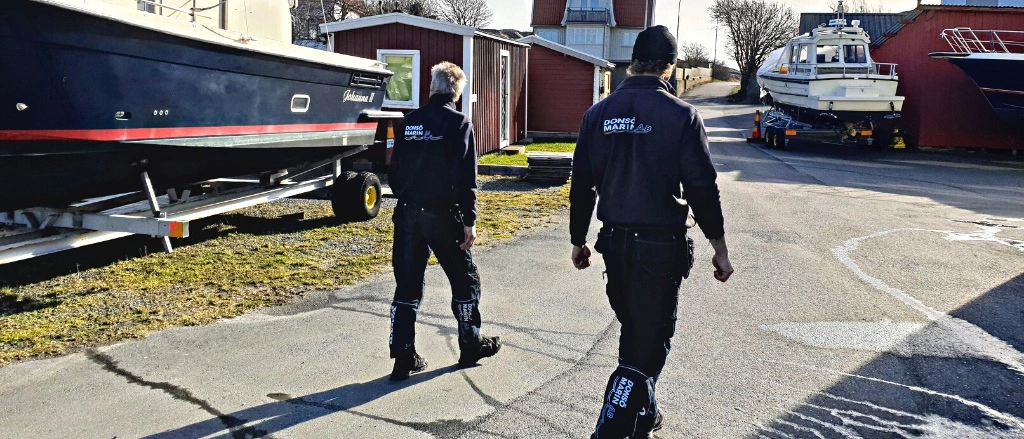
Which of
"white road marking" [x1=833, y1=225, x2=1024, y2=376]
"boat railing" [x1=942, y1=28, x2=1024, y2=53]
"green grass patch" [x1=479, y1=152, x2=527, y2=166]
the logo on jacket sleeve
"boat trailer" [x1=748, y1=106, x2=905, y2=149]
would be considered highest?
"boat railing" [x1=942, y1=28, x2=1024, y2=53]

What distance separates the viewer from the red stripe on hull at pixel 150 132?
6363 mm

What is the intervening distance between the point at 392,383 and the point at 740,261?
16.1 ft

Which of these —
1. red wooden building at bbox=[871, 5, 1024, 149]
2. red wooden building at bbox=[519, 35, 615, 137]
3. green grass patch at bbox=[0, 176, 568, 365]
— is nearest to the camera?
green grass patch at bbox=[0, 176, 568, 365]

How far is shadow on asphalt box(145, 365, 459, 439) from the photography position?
430cm

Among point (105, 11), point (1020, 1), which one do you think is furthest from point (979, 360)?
point (1020, 1)

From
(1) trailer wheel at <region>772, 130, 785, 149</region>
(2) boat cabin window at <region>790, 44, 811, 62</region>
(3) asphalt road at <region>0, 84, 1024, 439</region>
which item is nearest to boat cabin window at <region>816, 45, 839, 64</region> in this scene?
(2) boat cabin window at <region>790, 44, 811, 62</region>

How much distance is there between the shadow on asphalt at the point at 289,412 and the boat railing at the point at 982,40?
74.7 feet

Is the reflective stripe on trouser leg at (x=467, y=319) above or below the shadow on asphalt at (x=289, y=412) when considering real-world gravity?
above

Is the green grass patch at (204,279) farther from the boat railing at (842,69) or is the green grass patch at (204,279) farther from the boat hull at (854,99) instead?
the boat railing at (842,69)

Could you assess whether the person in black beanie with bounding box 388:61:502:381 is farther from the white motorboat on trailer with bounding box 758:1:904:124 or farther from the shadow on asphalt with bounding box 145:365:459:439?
the white motorboat on trailer with bounding box 758:1:904:124

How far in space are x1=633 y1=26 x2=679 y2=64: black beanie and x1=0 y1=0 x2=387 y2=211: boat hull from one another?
4.60m

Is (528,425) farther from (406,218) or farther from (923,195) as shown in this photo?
(923,195)

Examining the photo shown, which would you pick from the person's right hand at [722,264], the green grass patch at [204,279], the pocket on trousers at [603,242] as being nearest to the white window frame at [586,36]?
the green grass patch at [204,279]

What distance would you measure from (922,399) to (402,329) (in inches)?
117
